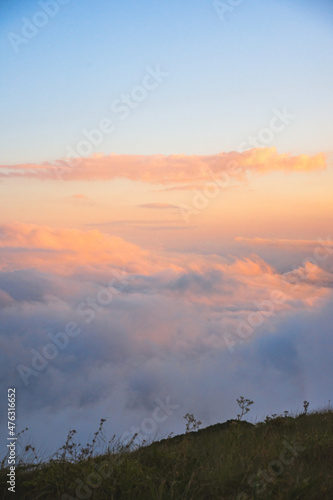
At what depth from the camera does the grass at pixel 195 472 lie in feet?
19.1

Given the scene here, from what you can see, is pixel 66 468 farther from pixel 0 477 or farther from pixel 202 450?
pixel 202 450

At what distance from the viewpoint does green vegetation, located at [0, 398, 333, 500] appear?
19.1 ft

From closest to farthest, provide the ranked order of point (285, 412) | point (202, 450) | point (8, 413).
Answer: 1. point (202, 450)
2. point (8, 413)
3. point (285, 412)

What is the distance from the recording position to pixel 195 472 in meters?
6.37

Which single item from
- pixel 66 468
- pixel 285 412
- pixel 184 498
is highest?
pixel 285 412

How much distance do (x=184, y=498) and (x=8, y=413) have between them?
153 inches

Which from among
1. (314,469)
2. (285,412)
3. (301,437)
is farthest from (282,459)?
(285,412)

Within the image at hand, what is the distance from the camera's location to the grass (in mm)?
5812

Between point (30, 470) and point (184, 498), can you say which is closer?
point (184, 498)

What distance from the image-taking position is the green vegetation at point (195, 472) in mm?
5816

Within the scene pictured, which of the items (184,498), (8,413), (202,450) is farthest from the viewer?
(8,413)

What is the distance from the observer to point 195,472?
6367 millimetres

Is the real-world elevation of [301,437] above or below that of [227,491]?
above

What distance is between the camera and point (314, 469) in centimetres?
652
